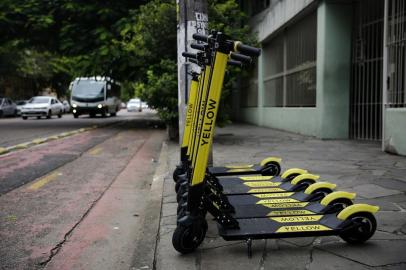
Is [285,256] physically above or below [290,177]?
below

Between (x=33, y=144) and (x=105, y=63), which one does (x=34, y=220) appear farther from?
(x=105, y=63)

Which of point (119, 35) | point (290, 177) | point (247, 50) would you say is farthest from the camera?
point (119, 35)

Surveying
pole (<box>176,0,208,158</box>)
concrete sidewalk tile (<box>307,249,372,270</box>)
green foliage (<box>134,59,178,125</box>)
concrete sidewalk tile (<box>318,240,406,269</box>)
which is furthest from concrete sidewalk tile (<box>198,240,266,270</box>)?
green foliage (<box>134,59,178,125</box>)

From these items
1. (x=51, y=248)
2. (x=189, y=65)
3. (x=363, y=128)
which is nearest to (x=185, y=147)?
(x=189, y=65)

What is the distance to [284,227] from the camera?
332cm

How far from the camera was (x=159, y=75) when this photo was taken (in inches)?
462

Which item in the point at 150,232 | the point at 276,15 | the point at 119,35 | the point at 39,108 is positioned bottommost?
the point at 150,232

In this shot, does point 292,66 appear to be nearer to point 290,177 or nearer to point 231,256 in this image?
point 290,177

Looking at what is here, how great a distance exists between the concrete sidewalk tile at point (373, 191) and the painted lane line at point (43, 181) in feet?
14.0

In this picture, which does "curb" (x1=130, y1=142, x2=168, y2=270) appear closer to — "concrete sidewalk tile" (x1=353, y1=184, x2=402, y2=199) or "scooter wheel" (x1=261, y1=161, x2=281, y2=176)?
"scooter wheel" (x1=261, y1=161, x2=281, y2=176)

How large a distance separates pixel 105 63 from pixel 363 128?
9731 millimetres

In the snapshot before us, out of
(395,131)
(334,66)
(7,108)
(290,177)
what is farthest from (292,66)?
(7,108)

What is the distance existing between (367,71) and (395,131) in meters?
3.13

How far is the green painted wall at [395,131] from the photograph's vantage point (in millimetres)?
8188
